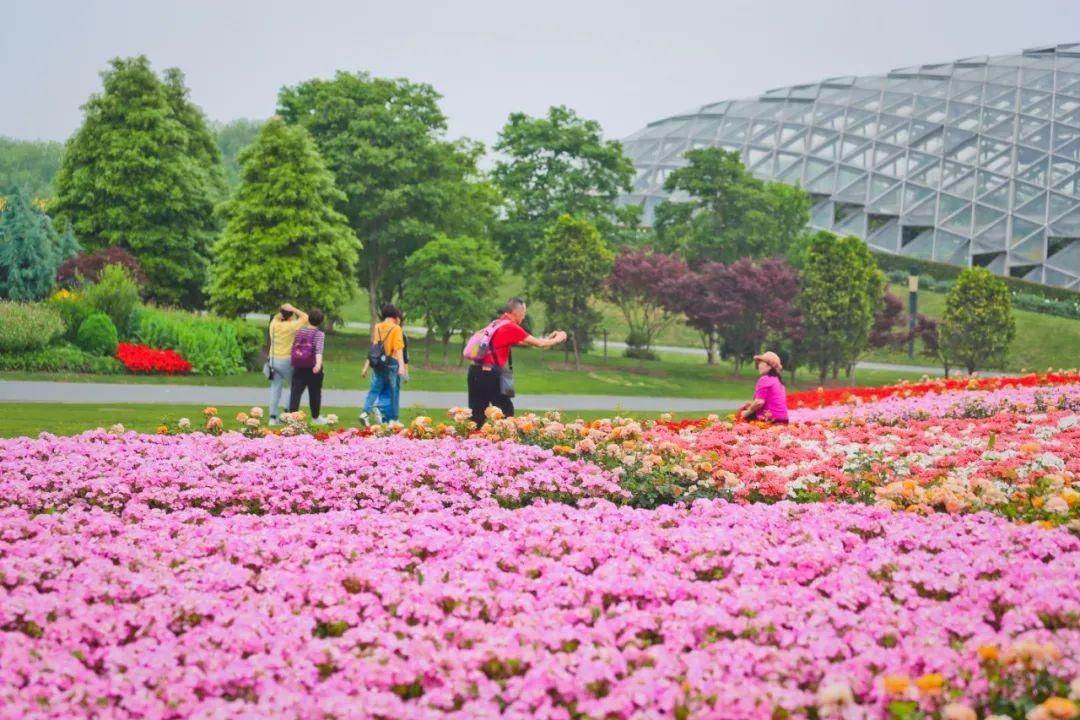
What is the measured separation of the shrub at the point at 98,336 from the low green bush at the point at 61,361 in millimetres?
276

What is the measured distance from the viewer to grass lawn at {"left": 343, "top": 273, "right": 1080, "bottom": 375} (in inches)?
1842

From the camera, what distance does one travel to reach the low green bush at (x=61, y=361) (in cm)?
2325

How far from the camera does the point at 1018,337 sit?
162 feet

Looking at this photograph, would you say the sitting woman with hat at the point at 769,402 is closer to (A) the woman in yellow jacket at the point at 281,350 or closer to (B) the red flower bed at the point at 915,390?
(B) the red flower bed at the point at 915,390

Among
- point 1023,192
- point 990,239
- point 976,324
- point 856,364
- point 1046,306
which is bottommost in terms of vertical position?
point 856,364

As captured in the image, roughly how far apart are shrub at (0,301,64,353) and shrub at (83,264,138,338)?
1109 millimetres

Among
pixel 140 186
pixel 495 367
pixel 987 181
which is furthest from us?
pixel 987 181

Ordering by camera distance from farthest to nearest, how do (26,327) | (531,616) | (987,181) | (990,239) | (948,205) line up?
(948,205), (987,181), (990,239), (26,327), (531,616)

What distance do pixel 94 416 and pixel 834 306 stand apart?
26417 mm

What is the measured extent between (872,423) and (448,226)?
94.1ft

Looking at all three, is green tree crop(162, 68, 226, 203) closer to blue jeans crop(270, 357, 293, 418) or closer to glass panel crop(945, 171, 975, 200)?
blue jeans crop(270, 357, 293, 418)

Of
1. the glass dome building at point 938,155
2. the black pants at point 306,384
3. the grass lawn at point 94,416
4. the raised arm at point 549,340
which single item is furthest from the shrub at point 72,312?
the glass dome building at point 938,155

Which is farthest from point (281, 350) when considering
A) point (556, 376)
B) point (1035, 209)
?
point (1035, 209)

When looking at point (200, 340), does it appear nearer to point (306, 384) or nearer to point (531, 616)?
point (306, 384)
